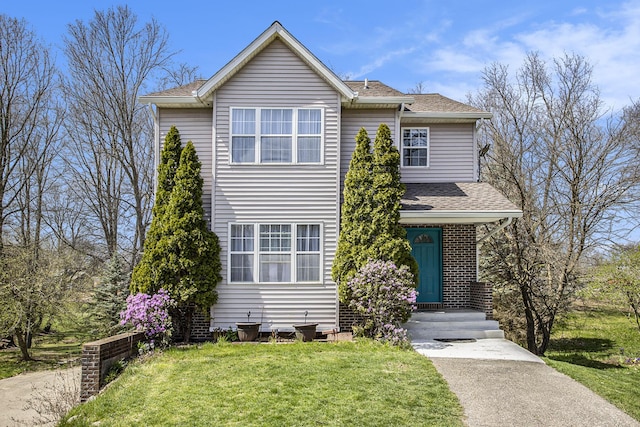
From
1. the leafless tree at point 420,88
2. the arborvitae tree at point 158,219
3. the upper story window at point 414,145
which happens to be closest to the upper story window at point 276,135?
the arborvitae tree at point 158,219

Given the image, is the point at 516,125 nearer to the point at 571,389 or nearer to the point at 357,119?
the point at 357,119

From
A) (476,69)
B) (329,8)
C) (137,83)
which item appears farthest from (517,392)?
(137,83)

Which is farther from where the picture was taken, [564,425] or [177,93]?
[177,93]

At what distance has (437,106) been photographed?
1510cm

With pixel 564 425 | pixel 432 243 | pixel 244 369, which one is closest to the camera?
pixel 564 425

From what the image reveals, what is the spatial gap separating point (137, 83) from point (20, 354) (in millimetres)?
11984

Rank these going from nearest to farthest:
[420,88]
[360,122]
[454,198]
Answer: [454,198], [360,122], [420,88]

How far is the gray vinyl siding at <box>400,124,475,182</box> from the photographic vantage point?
14.6 metres

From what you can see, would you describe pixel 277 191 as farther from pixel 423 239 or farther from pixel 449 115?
pixel 449 115

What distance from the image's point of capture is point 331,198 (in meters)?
12.8

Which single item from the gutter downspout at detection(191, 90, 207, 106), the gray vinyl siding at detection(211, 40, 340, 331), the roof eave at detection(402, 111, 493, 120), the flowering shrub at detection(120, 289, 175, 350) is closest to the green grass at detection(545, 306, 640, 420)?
the gray vinyl siding at detection(211, 40, 340, 331)

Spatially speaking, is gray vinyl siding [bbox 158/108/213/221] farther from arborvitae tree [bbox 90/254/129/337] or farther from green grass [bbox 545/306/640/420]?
green grass [bbox 545/306/640/420]

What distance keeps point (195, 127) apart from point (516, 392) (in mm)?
9647

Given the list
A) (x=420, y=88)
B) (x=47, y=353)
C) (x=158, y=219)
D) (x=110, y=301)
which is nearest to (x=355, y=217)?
(x=158, y=219)
